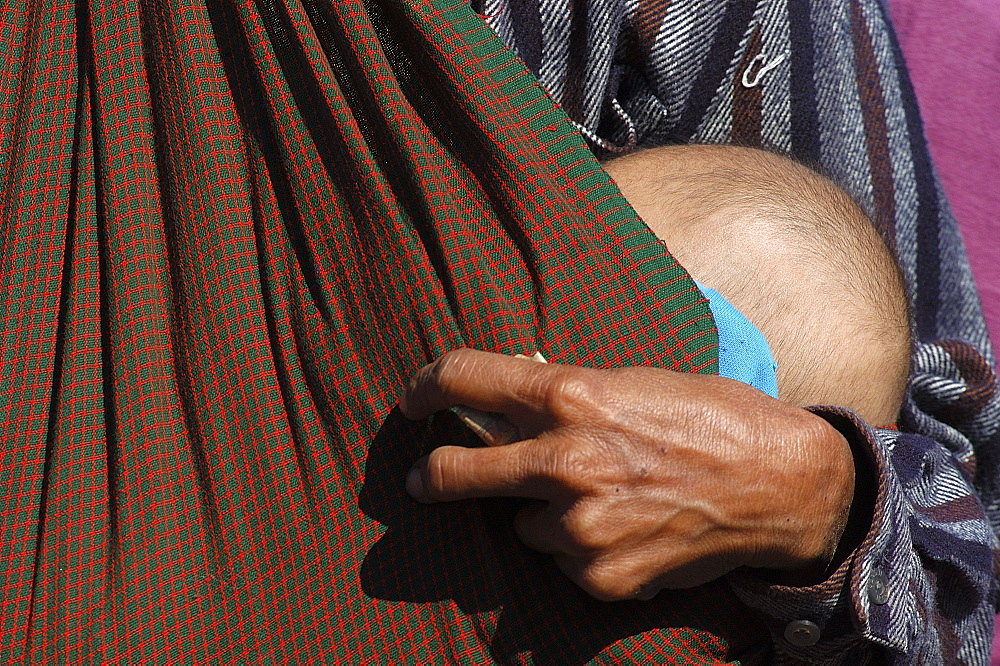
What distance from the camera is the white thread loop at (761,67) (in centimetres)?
110

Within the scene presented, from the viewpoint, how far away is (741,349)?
0.73 metres

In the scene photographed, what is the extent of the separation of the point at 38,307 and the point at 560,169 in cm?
46

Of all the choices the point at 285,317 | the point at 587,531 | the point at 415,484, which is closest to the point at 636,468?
the point at 587,531

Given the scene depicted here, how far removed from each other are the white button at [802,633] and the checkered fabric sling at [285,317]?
0.10 ft

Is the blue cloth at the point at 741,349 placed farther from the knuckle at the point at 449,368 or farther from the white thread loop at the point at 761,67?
the white thread loop at the point at 761,67

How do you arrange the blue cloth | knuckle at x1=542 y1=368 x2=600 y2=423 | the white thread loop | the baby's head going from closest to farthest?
knuckle at x1=542 y1=368 x2=600 y2=423, the blue cloth, the baby's head, the white thread loop

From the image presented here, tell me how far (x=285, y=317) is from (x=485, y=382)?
205 mm

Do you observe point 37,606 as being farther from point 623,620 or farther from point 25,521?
point 623,620

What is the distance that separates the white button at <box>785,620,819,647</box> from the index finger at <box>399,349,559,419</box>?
0.95 feet

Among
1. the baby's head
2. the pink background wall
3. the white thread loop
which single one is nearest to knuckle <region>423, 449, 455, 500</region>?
the baby's head

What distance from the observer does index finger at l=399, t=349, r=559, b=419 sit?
0.57 m

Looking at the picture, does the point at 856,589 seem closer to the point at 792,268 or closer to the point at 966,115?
the point at 792,268

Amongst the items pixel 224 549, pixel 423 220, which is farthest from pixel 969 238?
pixel 224 549

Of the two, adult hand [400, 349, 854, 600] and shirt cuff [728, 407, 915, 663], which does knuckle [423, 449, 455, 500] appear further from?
shirt cuff [728, 407, 915, 663]
